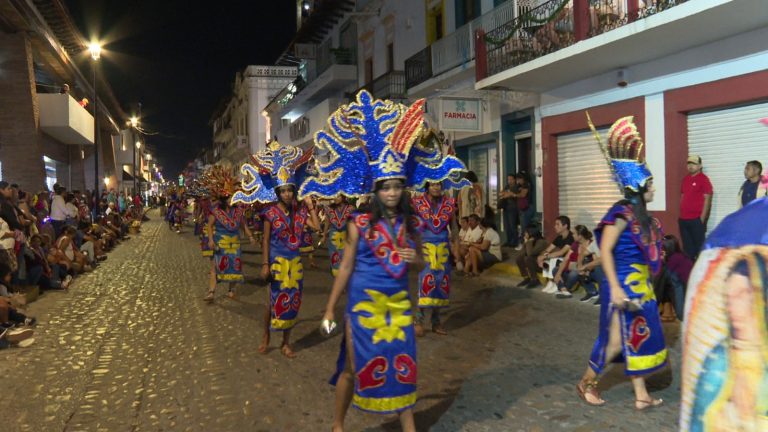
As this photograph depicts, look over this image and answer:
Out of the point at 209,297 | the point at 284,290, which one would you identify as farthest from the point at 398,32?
the point at 284,290

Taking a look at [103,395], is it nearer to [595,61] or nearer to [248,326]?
[248,326]

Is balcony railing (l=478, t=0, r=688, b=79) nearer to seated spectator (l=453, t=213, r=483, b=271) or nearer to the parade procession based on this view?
the parade procession

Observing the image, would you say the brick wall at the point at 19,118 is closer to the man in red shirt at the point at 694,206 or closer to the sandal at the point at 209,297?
the sandal at the point at 209,297

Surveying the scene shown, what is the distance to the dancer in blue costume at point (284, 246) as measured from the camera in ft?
20.3

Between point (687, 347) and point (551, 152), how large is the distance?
12.5m

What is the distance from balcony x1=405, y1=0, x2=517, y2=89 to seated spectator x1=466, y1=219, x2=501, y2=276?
5.16m

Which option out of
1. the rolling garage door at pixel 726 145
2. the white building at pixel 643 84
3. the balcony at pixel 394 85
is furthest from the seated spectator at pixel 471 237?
the balcony at pixel 394 85

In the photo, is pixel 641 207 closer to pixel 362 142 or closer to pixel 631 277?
pixel 631 277

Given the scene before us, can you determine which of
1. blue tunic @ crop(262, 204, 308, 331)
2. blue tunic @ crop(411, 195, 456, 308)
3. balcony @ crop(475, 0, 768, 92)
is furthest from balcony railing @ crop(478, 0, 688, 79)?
blue tunic @ crop(262, 204, 308, 331)

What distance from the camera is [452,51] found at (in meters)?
16.2

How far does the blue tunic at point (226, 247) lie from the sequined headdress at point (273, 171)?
1.58 metres

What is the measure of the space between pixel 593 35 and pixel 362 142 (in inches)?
314

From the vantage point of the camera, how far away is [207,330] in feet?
24.4

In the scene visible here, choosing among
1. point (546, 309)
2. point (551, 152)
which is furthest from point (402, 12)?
point (546, 309)
